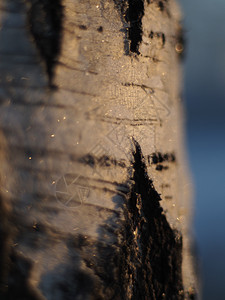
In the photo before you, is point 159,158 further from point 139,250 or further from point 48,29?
point 48,29

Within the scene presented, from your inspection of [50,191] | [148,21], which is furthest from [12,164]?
[148,21]

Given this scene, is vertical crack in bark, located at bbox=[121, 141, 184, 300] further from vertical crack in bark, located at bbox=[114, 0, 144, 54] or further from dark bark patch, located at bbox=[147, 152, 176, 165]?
Result: vertical crack in bark, located at bbox=[114, 0, 144, 54]

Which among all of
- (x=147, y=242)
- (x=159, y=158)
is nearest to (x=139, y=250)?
(x=147, y=242)

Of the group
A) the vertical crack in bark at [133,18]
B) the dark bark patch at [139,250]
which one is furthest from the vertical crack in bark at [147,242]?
the vertical crack in bark at [133,18]

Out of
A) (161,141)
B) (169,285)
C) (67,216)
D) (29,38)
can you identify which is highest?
(29,38)

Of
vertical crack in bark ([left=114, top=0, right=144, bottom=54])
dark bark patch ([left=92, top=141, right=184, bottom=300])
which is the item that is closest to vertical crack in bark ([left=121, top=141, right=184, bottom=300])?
dark bark patch ([left=92, top=141, right=184, bottom=300])

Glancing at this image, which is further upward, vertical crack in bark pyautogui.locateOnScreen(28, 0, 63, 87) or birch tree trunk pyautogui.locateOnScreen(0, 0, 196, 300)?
vertical crack in bark pyautogui.locateOnScreen(28, 0, 63, 87)

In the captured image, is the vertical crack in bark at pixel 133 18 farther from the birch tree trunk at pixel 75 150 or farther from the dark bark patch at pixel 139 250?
the dark bark patch at pixel 139 250

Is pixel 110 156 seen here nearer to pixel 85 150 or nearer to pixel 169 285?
pixel 85 150
